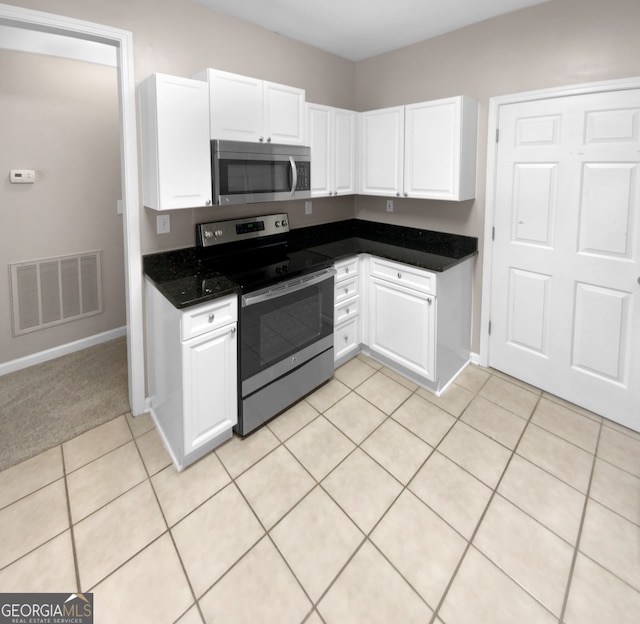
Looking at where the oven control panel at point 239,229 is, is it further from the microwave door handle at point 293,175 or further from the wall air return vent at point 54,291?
the wall air return vent at point 54,291

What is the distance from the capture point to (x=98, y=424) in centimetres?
246

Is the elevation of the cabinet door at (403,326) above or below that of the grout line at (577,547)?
above

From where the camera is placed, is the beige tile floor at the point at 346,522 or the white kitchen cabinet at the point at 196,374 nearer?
the beige tile floor at the point at 346,522

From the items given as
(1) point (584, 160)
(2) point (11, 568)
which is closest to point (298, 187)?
(1) point (584, 160)

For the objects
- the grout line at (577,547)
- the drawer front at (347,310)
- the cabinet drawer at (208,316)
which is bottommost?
the grout line at (577,547)

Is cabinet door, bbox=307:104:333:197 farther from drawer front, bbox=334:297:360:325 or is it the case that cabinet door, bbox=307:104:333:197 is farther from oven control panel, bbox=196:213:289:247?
drawer front, bbox=334:297:360:325

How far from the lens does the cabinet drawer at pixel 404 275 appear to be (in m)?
2.65

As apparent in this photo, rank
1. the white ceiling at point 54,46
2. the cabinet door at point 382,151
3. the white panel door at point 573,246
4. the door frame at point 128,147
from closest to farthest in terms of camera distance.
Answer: the door frame at point 128,147, the white panel door at point 573,246, the white ceiling at point 54,46, the cabinet door at point 382,151

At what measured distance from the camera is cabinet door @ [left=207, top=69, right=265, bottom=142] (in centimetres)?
219

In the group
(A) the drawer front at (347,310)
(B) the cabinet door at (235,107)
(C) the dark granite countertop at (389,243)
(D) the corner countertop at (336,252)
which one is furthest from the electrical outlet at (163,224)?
(A) the drawer front at (347,310)

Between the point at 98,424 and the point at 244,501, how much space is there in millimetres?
1182

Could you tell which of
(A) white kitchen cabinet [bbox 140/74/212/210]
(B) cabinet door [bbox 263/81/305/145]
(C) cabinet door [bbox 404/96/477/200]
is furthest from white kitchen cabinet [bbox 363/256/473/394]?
(A) white kitchen cabinet [bbox 140/74/212/210]

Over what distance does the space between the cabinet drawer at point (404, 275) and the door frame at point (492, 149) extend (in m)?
0.61

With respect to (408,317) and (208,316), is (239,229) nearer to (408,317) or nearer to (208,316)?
(208,316)
